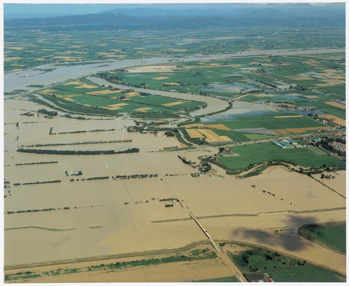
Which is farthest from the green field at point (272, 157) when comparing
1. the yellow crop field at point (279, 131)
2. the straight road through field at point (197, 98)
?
the straight road through field at point (197, 98)

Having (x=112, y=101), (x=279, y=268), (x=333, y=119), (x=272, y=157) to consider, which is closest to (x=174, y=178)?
(x=272, y=157)

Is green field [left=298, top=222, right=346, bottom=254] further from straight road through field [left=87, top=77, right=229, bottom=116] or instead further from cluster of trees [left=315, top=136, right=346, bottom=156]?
straight road through field [left=87, top=77, right=229, bottom=116]

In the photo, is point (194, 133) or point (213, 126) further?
point (213, 126)

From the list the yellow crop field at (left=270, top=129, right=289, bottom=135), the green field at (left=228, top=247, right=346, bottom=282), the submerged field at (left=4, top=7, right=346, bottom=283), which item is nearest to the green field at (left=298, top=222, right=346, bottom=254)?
the submerged field at (left=4, top=7, right=346, bottom=283)

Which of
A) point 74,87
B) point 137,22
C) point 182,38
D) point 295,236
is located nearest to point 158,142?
point 295,236

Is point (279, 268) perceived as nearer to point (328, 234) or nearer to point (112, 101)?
point (328, 234)
